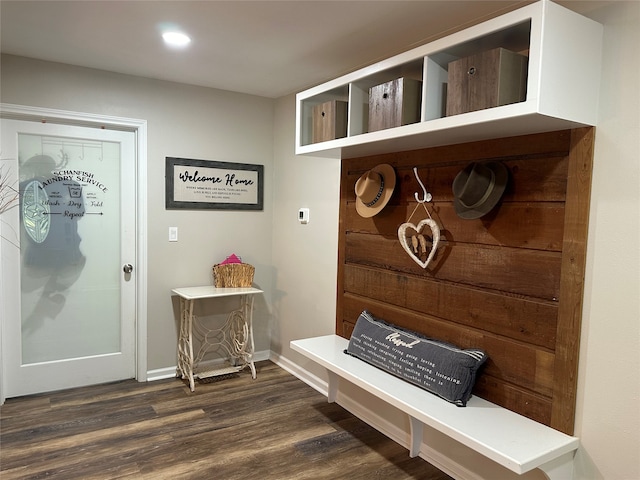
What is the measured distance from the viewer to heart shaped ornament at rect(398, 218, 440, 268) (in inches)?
92.1

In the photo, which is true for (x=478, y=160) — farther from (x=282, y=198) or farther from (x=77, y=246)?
(x=77, y=246)

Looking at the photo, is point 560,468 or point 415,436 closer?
point 560,468

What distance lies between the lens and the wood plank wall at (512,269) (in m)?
1.84

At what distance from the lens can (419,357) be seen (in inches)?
88.4

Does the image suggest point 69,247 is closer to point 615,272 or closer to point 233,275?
point 233,275

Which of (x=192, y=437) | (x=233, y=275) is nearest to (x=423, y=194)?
(x=233, y=275)

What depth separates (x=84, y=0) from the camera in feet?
7.04

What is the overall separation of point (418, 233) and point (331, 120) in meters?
0.80

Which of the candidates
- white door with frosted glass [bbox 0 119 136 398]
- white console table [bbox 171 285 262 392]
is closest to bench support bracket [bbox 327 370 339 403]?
white console table [bbox 171 285 262 392]

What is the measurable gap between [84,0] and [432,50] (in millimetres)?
1615

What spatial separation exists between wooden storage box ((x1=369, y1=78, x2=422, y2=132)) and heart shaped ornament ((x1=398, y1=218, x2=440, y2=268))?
21.3 inches

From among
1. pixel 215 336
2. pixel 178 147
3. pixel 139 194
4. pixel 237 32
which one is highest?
pixel 237 32

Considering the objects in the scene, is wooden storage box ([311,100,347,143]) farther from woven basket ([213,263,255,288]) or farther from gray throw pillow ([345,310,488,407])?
woven basket ([213,263,255,288])

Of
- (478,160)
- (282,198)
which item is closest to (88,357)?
(282,198)
